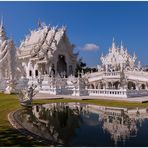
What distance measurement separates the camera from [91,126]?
10664 mm

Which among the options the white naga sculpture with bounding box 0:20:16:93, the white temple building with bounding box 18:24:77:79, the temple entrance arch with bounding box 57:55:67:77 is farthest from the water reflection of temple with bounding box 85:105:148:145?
the temple entrance arch with bounding box 57:55:67:77

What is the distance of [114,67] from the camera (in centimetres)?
3728

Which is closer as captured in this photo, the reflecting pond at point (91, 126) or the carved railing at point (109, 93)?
A: the reflecting pond at point (91, 126)

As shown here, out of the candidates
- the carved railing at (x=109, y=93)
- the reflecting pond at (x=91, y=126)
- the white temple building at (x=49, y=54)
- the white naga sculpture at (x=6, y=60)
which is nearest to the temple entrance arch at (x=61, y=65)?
the white temple building at (x=49, y=54)

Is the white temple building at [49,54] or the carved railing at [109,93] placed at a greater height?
the white temple building at [49,54]

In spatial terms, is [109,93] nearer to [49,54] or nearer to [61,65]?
[49,54]

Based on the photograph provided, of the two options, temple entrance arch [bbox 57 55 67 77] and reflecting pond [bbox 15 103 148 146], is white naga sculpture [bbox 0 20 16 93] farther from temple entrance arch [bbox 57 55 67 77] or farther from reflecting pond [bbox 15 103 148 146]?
reflecting pond [bbox 15 103 148 146]

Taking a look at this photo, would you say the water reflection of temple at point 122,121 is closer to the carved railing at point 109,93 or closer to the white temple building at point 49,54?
→ the carved railing at point 109,93

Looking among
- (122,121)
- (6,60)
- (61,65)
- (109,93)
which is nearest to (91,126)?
(122,121)

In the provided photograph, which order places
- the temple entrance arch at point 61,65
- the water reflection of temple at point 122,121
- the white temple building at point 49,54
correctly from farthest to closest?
the temple entrance arch at point 61,65
the white temple building at point 49,54
the water reflection of temple at point 122,121

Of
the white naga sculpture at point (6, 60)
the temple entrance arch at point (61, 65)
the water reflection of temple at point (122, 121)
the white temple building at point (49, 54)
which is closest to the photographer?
the water reflection of temple at point (122, 121)

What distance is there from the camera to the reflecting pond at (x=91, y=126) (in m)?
8.45

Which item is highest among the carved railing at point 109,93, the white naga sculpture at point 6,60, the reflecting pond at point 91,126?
the white naga sculpture at point 6,60

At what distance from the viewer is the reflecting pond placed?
845 cm
